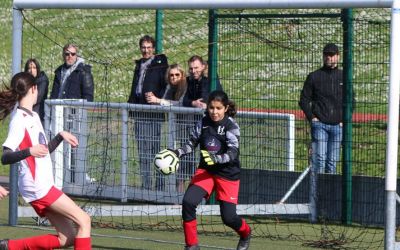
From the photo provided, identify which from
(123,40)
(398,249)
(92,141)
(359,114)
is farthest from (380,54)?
(123,40)

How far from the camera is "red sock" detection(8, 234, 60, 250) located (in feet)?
30.6

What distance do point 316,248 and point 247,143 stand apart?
7.41 ft

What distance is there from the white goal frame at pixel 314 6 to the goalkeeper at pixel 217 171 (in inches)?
47.8

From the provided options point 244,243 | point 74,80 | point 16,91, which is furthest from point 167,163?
point 74,80

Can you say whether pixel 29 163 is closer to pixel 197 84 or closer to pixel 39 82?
pixel 197 84

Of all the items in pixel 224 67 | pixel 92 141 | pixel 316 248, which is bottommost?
pixel 316 248

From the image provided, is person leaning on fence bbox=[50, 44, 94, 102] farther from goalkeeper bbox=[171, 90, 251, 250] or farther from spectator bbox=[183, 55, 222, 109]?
goalkeeper bbox=[171, 90, 251, 250]

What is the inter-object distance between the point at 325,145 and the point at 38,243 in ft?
14.1

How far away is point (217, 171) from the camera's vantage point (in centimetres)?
1054

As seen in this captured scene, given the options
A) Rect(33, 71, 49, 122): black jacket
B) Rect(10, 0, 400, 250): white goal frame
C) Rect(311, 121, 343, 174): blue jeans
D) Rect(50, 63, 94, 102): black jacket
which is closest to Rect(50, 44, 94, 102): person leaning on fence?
Rect(50, 63, 94, 102): black jacket

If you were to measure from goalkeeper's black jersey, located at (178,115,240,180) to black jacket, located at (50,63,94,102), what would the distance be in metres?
4.58

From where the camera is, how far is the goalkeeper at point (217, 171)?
10.4 m

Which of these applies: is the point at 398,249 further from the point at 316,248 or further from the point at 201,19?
the point at 201,19

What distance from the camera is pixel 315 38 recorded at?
12734mm
